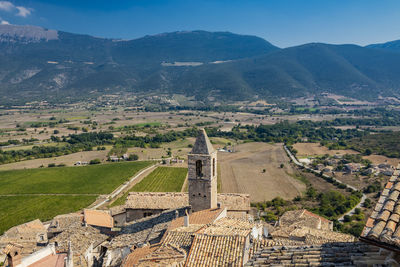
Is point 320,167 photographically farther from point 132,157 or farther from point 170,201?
A: point 170,201

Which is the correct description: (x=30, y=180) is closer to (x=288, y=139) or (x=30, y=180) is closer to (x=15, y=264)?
(x=15, y=264)

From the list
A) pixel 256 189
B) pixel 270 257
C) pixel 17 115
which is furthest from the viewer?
pixel 17 115

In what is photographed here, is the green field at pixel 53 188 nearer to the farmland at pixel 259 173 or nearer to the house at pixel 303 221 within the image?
the farmland at pixel 259 173

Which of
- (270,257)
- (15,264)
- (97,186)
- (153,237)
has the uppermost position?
(270,257)

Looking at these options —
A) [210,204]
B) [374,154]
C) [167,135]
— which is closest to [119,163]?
[167,135]

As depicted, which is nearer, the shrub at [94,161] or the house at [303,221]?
the house at [303,221]

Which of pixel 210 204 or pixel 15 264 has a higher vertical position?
pixel 15 264

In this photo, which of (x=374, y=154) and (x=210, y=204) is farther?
(x=374, y=154)

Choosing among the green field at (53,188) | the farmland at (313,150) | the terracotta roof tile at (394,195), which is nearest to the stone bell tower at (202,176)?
the terracotta roof tile at (394,195)
